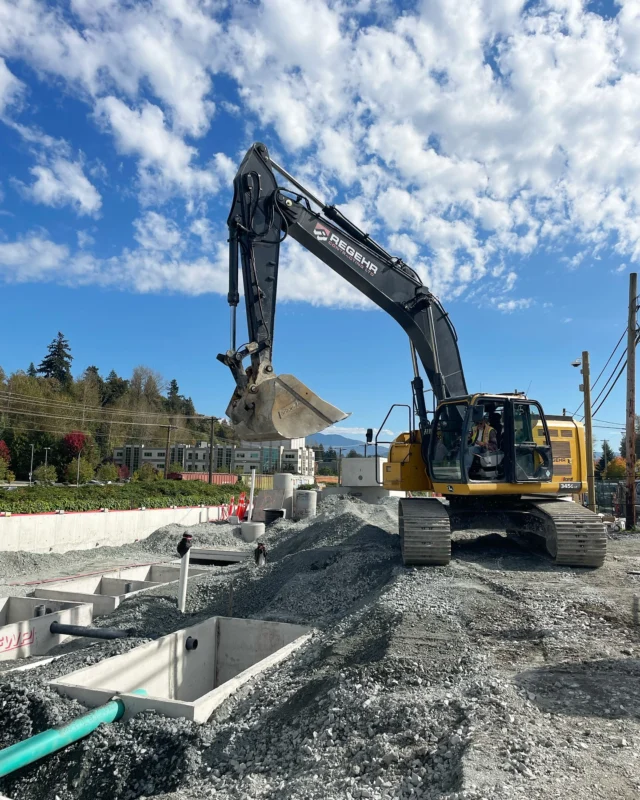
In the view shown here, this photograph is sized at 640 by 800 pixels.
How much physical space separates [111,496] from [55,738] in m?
17.8

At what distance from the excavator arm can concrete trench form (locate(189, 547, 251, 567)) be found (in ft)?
25.4

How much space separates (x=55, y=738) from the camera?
4.19 m

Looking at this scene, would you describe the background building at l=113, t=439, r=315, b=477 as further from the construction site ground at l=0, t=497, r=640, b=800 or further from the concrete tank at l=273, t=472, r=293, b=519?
the construction site ground at l=0, t=497, r=640, b=800

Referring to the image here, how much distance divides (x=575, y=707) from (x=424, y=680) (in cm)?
113

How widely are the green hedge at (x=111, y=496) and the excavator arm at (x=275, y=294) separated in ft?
36.1

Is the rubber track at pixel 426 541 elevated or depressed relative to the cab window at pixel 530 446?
depressed

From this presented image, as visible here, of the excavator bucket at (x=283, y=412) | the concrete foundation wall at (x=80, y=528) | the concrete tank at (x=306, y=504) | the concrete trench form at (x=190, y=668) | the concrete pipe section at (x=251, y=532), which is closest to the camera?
the concrete trench form at (x=190, y=668)

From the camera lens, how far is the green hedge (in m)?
17.0

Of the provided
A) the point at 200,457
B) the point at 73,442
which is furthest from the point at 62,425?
the point at 200,457

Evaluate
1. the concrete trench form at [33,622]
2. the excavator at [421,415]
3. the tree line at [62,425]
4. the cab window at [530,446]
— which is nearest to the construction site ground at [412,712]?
the excavator at [421,415]

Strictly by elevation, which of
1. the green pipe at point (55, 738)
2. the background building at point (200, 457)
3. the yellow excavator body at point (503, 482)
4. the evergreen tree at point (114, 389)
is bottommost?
the green pipe at point (55, 738)

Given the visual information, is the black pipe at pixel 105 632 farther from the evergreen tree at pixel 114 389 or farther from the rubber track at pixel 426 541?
the evergreen tree at pixel 114 389

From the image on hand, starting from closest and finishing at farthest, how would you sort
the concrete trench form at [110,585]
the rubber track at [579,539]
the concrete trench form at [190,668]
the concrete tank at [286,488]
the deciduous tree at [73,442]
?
1. the concrete trench form at [190,668]
2. the rubber track at [579,539]
3. the concrete trench form at [110,585]
4. the concrete tank at [286,488]
5. the deciduous tree at [73,442]

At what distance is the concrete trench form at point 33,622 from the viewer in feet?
31.4
